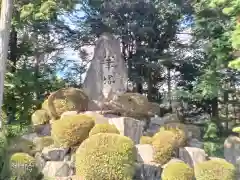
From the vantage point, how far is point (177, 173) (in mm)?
6953

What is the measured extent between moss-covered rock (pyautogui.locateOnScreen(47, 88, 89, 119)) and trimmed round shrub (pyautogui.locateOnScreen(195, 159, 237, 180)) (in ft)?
13.1

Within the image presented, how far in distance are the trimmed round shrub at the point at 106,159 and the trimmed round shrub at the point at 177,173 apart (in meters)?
0.72

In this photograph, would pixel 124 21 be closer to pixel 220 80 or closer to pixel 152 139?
pixel 220 80

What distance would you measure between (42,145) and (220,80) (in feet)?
19.7

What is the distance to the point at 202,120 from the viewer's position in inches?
546

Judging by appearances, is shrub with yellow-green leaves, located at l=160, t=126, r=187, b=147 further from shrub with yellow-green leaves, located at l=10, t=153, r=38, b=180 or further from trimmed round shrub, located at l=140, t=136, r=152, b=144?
shrub with yellow-green leaves, located at l=10, t=153, r=38, b=180

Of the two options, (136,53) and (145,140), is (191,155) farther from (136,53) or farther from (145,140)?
(136,53)

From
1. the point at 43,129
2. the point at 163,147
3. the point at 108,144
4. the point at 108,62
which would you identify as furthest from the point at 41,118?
the point at 108,144

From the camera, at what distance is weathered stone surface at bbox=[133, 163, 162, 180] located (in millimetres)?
7441

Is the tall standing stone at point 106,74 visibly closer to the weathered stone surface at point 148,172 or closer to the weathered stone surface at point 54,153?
the weathered stone surface at point 54,153

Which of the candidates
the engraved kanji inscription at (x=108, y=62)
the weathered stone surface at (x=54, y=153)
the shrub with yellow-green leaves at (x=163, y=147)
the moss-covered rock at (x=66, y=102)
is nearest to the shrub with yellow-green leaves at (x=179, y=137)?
the shrub with yellow-green leaves at (x=163, y=147)

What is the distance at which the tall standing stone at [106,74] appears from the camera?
10680 mm

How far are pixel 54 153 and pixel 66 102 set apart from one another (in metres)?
2.37

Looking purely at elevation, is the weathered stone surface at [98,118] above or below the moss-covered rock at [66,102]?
below
